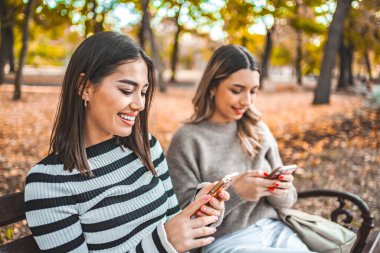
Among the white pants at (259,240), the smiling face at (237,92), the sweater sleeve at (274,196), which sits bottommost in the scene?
the white pants at (259,240)

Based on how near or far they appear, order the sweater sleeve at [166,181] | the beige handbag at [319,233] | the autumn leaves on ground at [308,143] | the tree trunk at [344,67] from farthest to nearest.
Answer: the tree trunk at [344,67], the autumn leaves on ground at [308,143], the beige handbag at [319,233], the sweater sleeve at [166,181]

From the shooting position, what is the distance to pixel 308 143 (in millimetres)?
8328

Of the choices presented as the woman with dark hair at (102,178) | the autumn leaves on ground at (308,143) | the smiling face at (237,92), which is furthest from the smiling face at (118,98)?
the autumn leaves on ground at (308,143)

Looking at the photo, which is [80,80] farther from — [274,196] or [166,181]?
[274,196]

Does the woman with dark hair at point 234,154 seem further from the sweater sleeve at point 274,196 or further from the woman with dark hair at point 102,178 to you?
the woman with dark hair at point 102,178

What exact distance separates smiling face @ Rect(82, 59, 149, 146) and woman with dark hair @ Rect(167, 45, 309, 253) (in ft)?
2.93

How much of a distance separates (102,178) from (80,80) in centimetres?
50

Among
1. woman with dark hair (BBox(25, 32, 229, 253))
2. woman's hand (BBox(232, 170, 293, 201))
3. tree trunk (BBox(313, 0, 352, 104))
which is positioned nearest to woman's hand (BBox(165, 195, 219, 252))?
woman with dark hair (BBox(25, 32, 229, 253))

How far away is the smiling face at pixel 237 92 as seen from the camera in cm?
287

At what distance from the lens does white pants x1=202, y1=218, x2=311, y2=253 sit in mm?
2535

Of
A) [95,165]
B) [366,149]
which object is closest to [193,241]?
[95,165]

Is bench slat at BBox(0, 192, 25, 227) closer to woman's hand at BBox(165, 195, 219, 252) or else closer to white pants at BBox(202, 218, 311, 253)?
woman's hand at BBox(165, 195, 219, 252)

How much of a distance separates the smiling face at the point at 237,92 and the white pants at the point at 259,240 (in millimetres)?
826

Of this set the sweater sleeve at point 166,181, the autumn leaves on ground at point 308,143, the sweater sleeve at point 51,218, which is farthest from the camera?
the autumn leaves on ground at point 308,143
